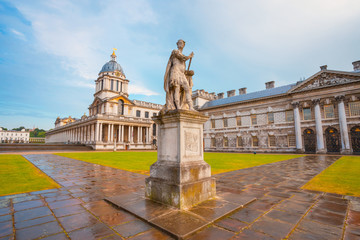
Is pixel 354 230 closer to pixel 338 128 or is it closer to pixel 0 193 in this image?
pixel 0 193

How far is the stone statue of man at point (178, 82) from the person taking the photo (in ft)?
15.3

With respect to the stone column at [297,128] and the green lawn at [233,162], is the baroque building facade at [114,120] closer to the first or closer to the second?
the green lawn at [233,162]

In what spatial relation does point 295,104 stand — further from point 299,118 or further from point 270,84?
point 270,84

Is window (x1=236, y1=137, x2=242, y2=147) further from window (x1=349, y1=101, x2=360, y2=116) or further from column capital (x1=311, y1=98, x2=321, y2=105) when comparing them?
window (x1=349, y1=101, x2=360, y2=116)

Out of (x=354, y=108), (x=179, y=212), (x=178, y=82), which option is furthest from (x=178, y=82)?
(x=354, y=108)

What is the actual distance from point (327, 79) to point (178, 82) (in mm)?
29109

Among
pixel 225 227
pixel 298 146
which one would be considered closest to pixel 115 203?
pixel 225 227

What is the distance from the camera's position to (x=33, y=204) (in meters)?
4.10

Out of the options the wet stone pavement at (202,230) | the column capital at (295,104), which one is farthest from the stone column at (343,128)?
the wet stone pavement at (202,230)

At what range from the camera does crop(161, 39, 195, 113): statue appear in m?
4.65

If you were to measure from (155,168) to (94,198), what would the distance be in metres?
1.85

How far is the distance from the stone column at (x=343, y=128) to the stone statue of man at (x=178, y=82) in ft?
90.9

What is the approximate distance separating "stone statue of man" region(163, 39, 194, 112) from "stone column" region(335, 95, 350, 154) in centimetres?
2770

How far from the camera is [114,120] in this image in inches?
1742
